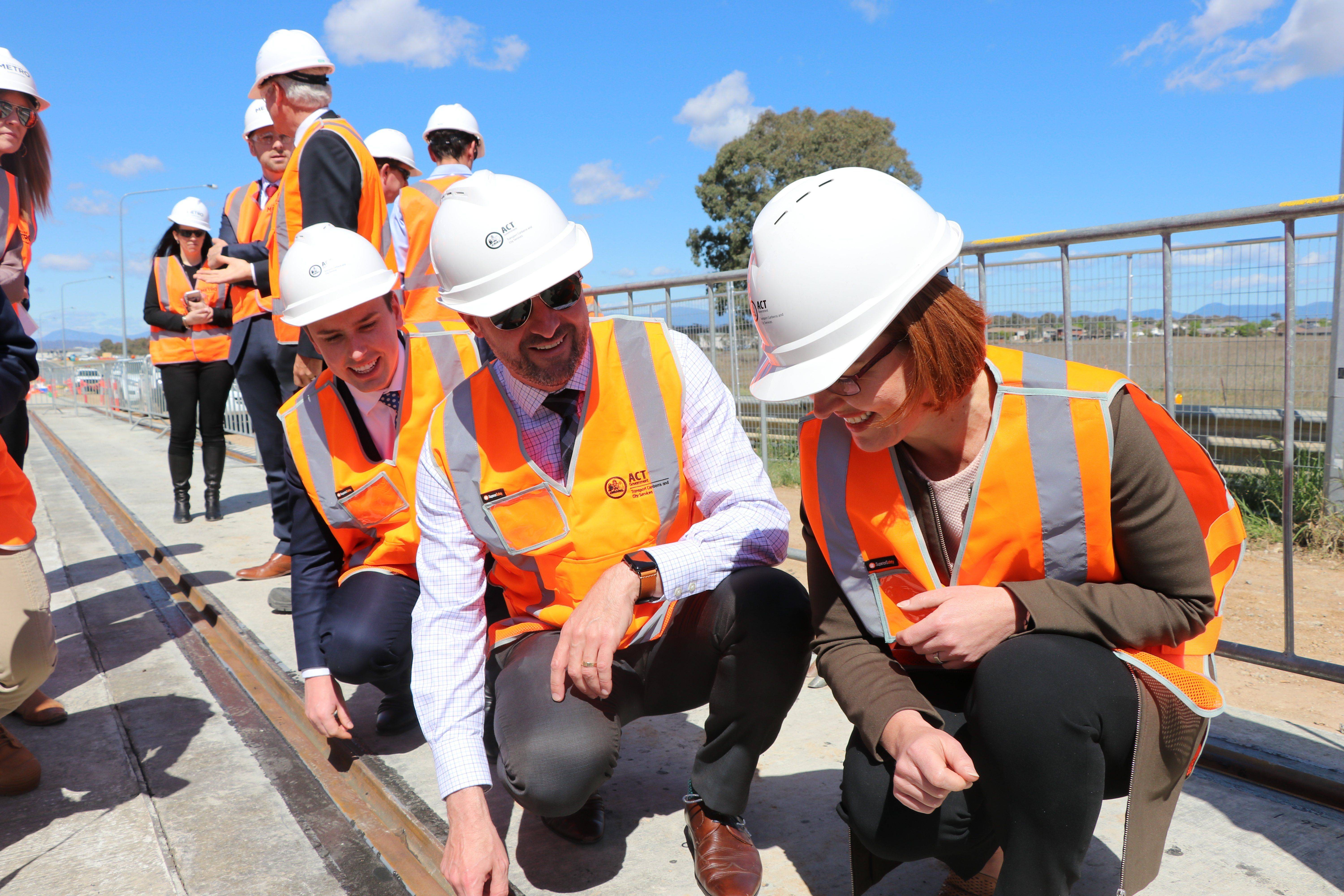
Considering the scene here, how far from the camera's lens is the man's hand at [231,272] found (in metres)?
3.94

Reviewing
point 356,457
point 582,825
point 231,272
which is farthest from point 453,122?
point 582,825

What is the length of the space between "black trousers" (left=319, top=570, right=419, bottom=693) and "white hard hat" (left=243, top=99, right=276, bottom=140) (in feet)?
10.3

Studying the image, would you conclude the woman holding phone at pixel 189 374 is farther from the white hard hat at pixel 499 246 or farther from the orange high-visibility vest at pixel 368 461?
the white hard hat at pixel 499 246

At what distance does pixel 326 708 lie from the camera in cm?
244

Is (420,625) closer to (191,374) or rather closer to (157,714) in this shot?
(157,714)

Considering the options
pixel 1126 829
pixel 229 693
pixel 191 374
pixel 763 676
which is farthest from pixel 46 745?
pixel 191 374

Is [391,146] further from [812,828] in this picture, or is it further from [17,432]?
[812,828]

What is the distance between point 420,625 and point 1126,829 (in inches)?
57.1

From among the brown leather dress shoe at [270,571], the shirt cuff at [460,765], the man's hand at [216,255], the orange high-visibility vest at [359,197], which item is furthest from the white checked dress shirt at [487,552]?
the brown leather dress shoe at [270,571]

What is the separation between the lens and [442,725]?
1.92 m

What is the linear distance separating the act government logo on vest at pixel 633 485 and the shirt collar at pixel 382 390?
1025mm

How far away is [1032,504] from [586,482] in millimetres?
997

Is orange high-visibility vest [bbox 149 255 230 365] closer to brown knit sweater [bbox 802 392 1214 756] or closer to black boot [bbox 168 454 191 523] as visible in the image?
black boot [bbox 168 454 191 523]

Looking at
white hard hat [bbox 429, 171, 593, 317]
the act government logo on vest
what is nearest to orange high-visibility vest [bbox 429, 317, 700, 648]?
the act government logo on vest
